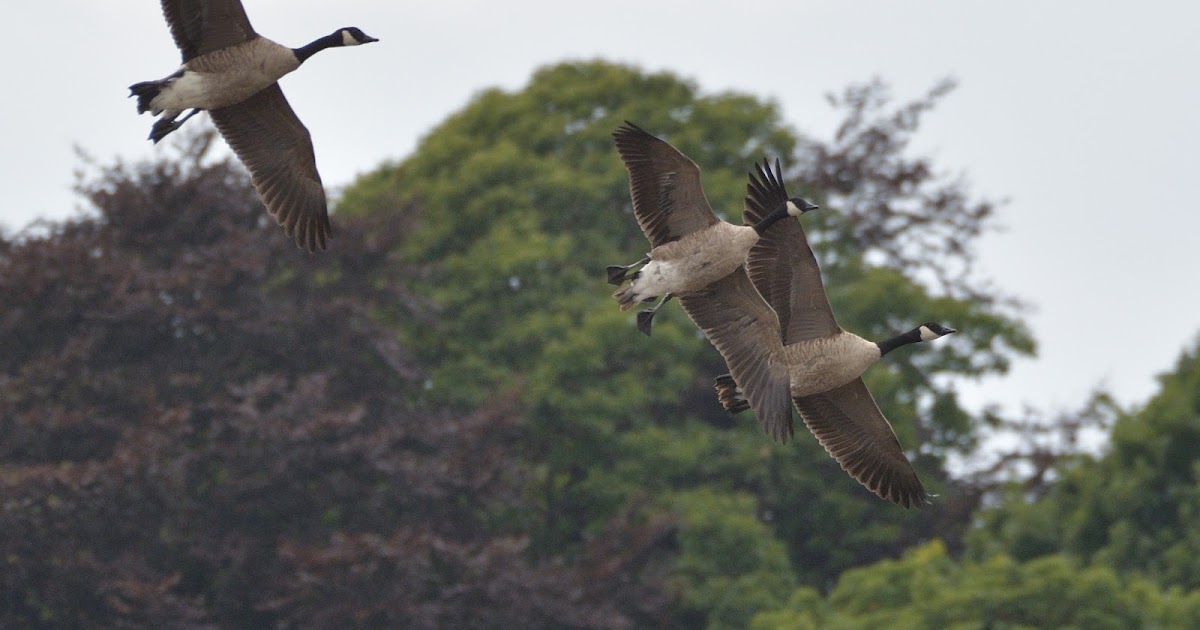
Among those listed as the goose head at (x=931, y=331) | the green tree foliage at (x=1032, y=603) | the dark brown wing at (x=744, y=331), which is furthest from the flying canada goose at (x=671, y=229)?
the green tree foliage at (x=1032, y=603)

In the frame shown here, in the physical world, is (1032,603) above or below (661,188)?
below

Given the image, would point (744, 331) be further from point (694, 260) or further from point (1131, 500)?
point (1131, 500)

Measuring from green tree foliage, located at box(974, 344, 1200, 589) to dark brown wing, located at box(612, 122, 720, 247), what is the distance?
11.7 m

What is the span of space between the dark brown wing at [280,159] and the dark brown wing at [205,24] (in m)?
0.88

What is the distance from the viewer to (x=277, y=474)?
1016 inches

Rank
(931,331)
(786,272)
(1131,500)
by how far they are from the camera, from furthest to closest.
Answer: (1131,500) → (931,331) → (786,272)

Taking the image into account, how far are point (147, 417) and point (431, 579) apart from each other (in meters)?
3.83

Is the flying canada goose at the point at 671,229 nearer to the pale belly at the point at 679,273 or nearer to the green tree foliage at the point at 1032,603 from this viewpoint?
the pale belly at the point at 679,273

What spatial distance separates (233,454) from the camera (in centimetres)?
2572

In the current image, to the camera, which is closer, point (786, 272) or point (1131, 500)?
point (786, 272)

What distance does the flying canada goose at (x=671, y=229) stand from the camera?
51.5 ft

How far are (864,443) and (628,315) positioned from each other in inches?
474

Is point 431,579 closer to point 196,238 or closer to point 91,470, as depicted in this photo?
point 91,470

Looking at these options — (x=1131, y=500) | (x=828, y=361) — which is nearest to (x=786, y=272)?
(x=828, y=361)
